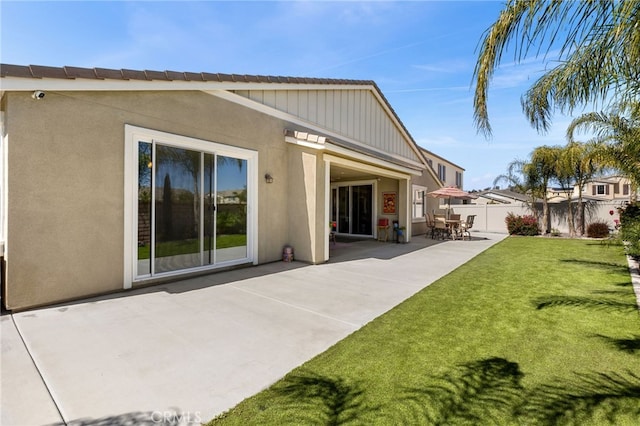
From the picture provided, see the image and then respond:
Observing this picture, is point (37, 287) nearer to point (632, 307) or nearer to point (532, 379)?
point (532, 379)

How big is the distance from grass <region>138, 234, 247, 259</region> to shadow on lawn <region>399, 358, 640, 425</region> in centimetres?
574

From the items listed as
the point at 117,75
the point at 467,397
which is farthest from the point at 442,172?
the point at 467,397

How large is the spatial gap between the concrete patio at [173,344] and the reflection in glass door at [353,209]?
30.8ft

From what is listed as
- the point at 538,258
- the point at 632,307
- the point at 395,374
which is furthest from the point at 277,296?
the point at 538,258

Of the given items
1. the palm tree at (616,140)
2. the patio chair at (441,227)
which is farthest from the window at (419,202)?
the palm tree at (616,140)

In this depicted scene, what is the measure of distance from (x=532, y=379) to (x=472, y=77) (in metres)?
3.83

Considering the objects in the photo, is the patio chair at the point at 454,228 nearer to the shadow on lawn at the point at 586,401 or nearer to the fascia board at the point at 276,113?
the fascia board at the point at 276,113

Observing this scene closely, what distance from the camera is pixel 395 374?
10.3 ft

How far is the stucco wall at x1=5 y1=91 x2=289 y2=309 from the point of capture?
15.8ft

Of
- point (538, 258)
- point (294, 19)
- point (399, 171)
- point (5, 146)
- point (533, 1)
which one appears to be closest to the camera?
point (533, 1)

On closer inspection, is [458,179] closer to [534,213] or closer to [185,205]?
[534,213]

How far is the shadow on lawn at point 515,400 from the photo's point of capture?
251cm

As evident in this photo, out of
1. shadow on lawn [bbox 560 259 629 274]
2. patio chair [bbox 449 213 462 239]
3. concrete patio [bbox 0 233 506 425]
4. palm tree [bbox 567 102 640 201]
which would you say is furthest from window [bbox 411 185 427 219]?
concrete patio [bbox 0 233 506 425]

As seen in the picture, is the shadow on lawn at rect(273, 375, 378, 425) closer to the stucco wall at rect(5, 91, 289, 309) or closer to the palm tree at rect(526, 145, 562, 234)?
the stucco wall at rect(5, 91, 289, 309)
